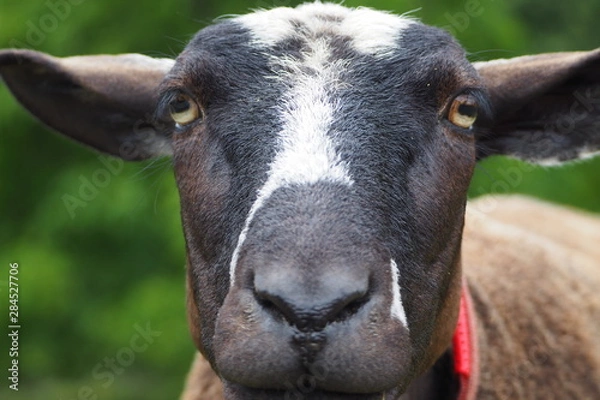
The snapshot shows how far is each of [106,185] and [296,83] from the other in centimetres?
738

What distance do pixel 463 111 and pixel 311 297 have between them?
1.54 m

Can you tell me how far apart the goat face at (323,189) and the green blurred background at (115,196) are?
17.0ft

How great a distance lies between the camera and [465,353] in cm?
485

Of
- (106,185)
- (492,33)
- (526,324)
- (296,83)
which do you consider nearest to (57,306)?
(106,185)

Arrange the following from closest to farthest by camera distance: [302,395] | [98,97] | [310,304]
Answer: [310,304] < [302,395] < [98,97]

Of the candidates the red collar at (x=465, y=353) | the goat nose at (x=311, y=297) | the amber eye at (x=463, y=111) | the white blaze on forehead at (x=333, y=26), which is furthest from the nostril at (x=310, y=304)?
the red collar at (x=465, y=353)

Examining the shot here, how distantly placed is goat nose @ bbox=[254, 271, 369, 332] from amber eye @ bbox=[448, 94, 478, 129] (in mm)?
1278

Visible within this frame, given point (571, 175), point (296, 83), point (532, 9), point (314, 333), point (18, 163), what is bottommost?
point (18, 163)

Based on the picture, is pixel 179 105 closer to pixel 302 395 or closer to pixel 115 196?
pixel 302 395

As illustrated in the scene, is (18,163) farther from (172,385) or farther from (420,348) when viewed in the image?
(420,348)

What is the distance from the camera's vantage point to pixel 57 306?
11734 millimetres

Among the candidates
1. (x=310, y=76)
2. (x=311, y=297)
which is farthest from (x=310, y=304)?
(x=310, y=76)

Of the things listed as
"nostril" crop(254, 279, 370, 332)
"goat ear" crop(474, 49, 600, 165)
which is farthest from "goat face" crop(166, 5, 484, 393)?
"goat ear" crop(474, 49, 600, 165)

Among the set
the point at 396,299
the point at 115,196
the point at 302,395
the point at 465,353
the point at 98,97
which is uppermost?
the point at 396,299
